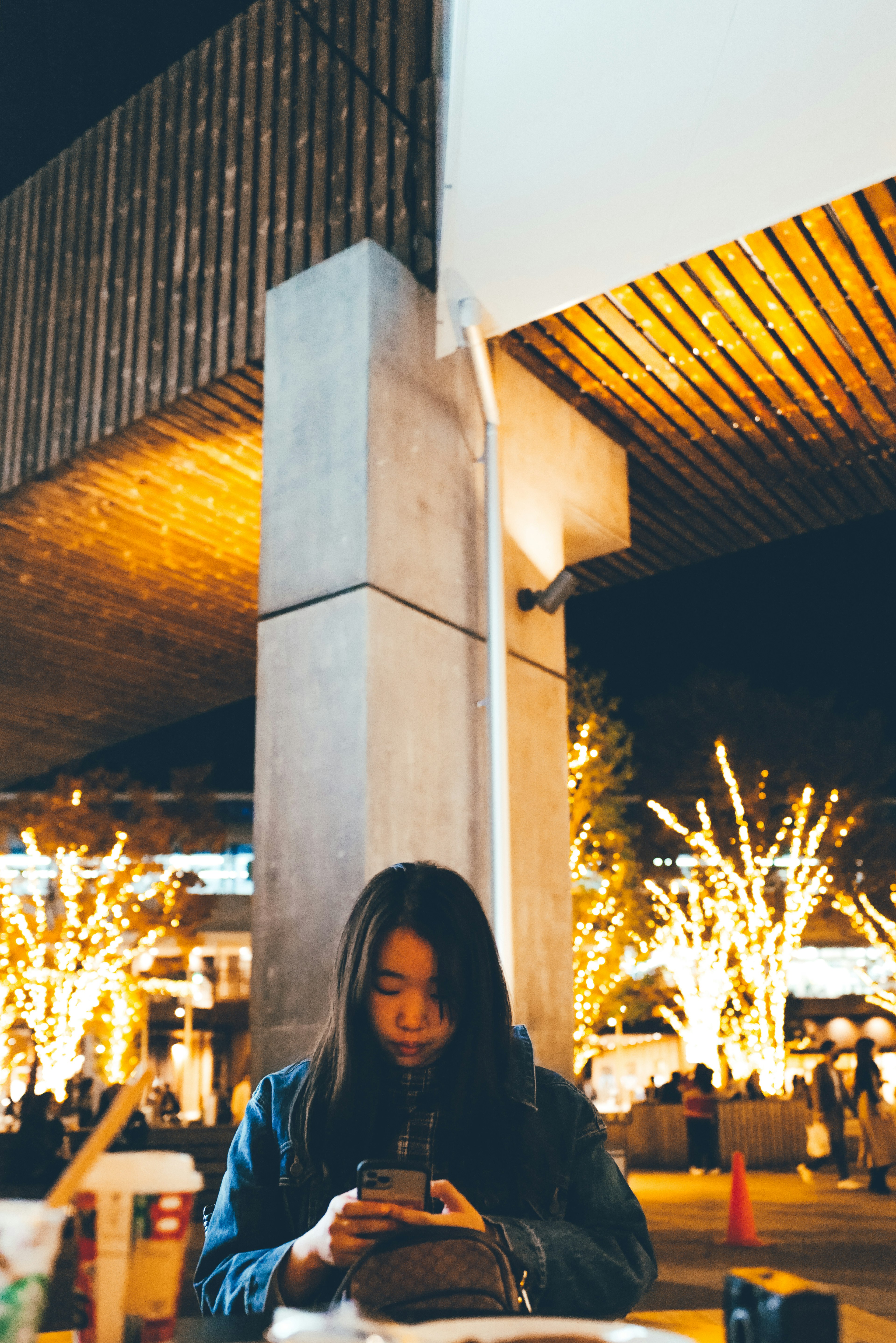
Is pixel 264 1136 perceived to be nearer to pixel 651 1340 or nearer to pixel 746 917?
pixel 651 1340

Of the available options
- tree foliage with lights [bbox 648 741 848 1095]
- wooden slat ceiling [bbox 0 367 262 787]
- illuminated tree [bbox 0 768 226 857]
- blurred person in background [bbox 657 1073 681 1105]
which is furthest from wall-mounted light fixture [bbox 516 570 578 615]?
illuminated tree [bbox 0 768 226 857]

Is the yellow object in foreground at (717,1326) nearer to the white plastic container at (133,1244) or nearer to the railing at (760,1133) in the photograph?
the white plastic container at (133,1244)

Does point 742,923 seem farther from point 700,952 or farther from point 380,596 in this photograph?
point 380,596

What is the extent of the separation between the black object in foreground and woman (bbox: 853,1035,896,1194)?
10.9 m

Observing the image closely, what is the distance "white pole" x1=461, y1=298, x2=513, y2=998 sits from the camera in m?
5.76

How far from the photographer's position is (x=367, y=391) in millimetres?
5566

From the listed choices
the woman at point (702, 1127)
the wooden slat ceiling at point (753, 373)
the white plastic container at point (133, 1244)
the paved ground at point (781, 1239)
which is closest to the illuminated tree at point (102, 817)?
the woman at point (702, 1127)

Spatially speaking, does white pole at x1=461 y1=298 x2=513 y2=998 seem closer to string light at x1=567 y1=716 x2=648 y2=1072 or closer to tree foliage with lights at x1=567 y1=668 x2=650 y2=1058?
tree foliage with lights at x1=567 y1=668 x2=650 y2=1058

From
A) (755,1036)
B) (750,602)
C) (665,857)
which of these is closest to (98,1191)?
(755,1036)

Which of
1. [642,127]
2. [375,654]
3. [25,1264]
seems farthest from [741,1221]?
[25,1264]

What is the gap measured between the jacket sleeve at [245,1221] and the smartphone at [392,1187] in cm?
35

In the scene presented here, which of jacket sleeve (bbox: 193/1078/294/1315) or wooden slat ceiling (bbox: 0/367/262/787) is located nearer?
jacket sleeve (bbox: 193/1078/294/1315)

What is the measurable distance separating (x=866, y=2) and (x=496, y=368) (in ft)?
8.58

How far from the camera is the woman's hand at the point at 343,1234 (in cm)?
139
